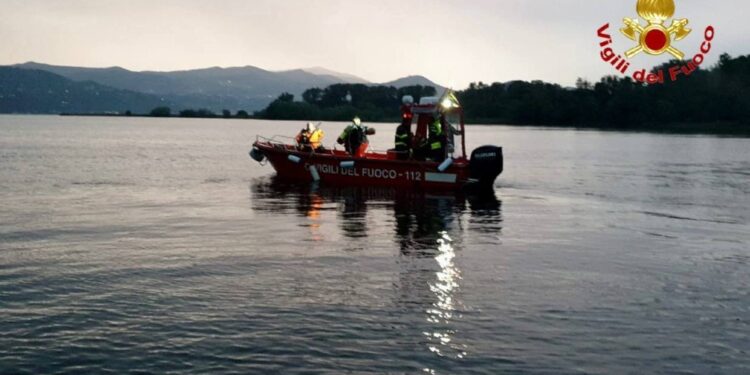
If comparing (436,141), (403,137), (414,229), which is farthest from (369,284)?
(403,137)

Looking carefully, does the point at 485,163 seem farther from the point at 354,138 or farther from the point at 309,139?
the point at 309,139

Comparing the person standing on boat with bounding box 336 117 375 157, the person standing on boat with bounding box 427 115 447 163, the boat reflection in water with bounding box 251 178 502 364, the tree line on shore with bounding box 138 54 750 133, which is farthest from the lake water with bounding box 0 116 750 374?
the tree line on shore with bounding box 138 54 750 133

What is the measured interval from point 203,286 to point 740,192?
861 inches

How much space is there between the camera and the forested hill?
114 metres

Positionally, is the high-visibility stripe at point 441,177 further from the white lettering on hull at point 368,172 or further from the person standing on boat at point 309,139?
the person standing on boat at point 309,139

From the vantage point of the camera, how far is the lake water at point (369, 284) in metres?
8.28

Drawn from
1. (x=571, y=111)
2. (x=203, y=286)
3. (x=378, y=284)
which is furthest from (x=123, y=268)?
(x=571, y=111)

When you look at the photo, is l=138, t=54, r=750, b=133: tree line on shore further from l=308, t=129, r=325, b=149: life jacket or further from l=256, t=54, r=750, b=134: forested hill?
l=308, t=129, r=325, b=149: life jacket

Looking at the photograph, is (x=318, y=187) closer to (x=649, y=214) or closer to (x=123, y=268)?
(x=649, y=214)

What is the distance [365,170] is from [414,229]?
827 centimetres

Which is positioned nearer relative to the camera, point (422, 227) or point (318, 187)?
point (422, 227)

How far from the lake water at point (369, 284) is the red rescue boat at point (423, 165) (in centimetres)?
109

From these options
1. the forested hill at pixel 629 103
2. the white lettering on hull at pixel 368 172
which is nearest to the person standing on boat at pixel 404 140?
the white lettering on hull at pixel 368 172

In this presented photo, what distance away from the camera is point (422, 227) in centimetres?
1745
